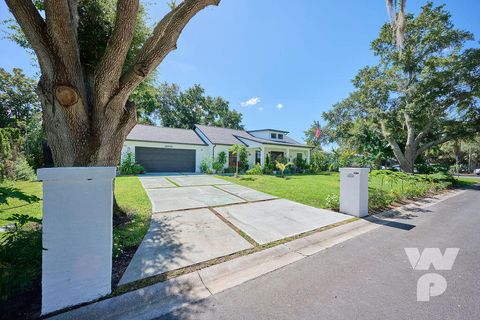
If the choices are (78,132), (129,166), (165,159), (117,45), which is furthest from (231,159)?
(117,45)

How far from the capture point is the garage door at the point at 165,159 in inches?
662

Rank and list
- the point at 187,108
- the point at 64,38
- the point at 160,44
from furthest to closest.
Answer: the point at 187,108 → the point at 160,44 → the point at 64,38

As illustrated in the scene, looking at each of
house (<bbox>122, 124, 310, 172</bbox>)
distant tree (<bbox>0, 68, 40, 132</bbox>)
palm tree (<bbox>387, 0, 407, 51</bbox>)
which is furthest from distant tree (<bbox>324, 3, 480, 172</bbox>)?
distant tree (<bbox>0, 68, 40, 132</bbox>)

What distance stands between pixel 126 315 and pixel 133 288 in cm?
37

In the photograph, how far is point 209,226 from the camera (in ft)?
15.2

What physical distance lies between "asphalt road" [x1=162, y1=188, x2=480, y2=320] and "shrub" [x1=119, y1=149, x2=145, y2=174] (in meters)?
15.0

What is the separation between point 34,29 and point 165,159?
15.5m

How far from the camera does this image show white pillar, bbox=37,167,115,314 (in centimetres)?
204

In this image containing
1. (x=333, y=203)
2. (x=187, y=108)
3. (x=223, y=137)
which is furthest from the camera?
(x=187, y=108)

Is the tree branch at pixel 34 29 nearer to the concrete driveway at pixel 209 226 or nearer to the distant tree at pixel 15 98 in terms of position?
the concrete driveway at pixel 209 226

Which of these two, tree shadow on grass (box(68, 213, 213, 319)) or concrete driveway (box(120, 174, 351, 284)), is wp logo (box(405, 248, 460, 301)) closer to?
concrete driveway (box(120, 174, 351, 284))

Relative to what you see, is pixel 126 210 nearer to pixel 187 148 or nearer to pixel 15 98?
pixel 187 148

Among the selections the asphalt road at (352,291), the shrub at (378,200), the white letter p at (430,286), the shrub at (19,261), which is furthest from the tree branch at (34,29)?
the shrub at (378,200)

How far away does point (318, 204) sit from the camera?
22.5 feet
